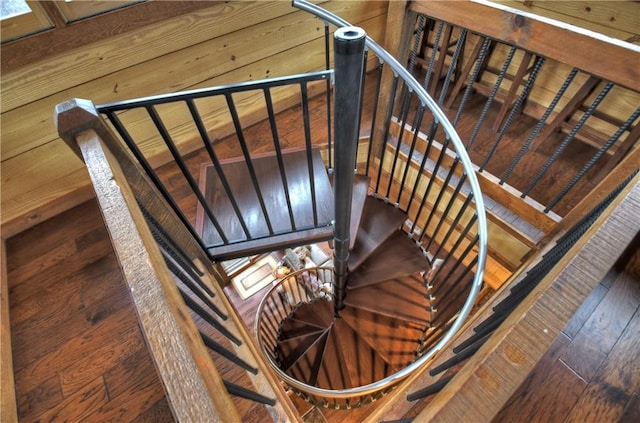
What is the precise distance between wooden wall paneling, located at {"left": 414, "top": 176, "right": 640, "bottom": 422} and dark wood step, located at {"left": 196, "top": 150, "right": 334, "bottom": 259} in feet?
4.03

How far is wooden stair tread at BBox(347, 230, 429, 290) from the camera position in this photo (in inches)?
89.9

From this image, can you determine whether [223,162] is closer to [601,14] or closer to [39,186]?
[39,186]

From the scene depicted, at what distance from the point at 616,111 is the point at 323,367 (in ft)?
9.46

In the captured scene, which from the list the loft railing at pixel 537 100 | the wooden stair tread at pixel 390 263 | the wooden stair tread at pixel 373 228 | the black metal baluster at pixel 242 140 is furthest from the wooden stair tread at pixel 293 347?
the loft railing at pixel 537 100

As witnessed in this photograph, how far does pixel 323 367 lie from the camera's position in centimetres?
251

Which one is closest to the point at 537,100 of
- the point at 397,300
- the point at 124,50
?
the point at 397,300

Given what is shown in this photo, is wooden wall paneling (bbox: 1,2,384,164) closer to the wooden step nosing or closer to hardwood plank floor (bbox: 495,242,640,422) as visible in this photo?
the wooden step nosing

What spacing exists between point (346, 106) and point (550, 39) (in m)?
1.28

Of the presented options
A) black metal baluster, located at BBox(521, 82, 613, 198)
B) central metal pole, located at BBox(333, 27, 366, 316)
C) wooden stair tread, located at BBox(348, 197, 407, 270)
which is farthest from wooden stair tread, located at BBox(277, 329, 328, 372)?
black metal baluster, located at BBox(521, 82, 613, 198)

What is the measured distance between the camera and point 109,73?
186 centimetres

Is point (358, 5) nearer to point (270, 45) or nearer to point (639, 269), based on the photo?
point (270, 45)

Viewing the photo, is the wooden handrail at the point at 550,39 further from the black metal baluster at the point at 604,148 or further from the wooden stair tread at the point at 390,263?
the wooden stair tread at the point at 390,263

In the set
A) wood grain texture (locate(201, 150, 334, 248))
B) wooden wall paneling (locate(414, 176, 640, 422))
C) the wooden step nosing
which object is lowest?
wooden wall paneling (locate(414, 176, 640, 422))

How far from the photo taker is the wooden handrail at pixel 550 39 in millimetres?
1320
